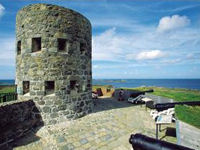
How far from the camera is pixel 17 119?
5.88 meters

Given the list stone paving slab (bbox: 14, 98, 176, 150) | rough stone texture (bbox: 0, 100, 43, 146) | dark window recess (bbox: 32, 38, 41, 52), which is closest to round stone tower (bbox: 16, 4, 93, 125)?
dark window recess (bbox: 32, 38, 41, 52)

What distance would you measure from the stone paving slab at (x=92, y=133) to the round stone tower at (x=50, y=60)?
0.98 metres

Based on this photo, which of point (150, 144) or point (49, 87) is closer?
point (150, 144)

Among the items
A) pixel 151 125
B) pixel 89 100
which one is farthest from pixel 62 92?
pixel 151 125

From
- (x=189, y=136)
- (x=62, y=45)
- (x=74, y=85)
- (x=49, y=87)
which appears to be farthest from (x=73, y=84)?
(x=189, y=136)

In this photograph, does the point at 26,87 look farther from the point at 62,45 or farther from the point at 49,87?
the point at 62,45

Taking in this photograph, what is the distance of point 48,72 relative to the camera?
694 cm

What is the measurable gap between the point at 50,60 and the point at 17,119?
3277 mm

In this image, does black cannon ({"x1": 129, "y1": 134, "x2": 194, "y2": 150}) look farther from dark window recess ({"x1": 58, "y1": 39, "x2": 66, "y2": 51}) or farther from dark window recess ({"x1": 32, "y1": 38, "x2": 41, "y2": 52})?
dark window recess ({"x1": 32, "y1": 38, "x2": 41, "y2": 52})

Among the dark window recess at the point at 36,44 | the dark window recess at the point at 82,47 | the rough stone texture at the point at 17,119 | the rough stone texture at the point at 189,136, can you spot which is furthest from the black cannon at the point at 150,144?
the dark window recess at the point at 36,44

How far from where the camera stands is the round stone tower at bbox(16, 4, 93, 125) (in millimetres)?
6926

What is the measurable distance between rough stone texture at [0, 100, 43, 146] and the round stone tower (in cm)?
41

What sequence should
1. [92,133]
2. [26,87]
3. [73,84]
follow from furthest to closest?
1. [73,84]
2. [26,87]
3. [92,133]

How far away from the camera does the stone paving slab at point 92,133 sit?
4.89 m
